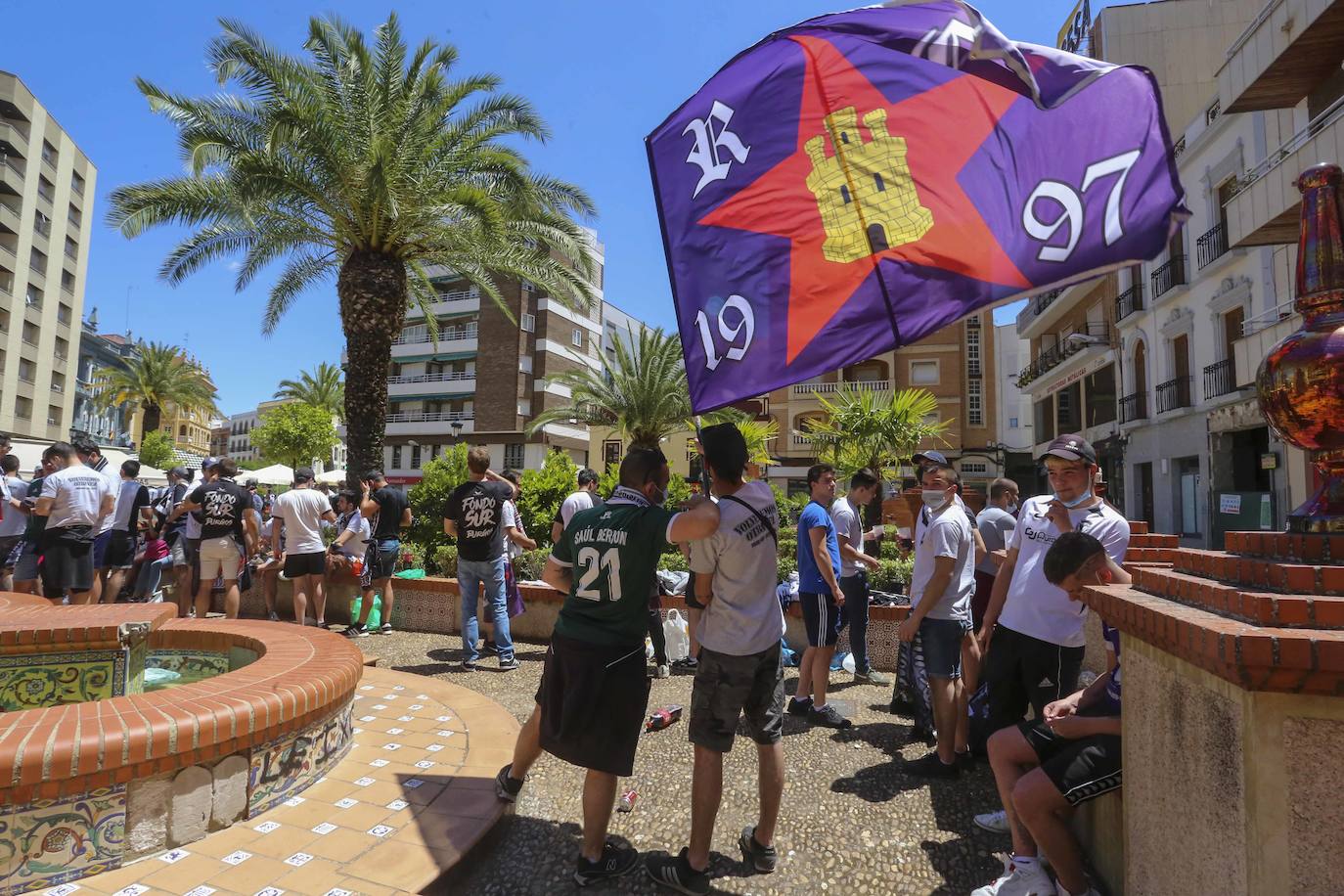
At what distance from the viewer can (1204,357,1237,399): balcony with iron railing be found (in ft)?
56.3

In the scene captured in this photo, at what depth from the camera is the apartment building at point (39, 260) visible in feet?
119

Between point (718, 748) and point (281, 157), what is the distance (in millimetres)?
11797

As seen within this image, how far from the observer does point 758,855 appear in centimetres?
289

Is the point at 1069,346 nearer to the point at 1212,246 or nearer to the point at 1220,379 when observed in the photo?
the point at 1212,246

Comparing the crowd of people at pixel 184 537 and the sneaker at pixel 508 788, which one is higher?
the crowd of people at pixel 184 537

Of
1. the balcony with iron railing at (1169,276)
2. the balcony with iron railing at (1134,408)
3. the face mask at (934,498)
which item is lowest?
the face mask at (934,498)

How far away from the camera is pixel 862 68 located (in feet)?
8.64

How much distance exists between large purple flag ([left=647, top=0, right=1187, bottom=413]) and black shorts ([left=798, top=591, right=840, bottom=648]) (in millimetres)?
2752

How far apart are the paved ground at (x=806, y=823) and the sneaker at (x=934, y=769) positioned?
58 mm

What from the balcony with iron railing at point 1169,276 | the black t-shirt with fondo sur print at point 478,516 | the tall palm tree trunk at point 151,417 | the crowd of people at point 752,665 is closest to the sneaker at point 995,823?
the crowd of people at point 752,665

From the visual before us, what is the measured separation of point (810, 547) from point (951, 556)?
4.07 ft

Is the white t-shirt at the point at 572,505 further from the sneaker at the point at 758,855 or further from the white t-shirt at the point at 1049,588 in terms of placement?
the white t-shirt at the point at 1049,588

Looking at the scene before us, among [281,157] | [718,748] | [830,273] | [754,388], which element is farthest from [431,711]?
[281,157]

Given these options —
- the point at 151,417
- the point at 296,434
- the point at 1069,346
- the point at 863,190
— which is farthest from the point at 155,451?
the point at 863,190
